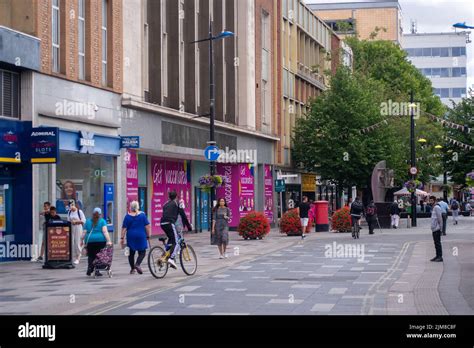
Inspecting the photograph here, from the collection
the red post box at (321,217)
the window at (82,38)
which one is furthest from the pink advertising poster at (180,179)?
the window at (82,38)

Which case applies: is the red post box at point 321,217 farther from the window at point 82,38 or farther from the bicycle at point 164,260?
the bicycle at point 164,260

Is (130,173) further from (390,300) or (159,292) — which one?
(390,300)

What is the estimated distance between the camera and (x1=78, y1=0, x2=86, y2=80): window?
3041cm

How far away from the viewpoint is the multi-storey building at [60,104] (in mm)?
25797

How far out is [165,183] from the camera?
40062mm

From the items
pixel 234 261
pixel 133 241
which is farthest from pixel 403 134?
pixel 133 241

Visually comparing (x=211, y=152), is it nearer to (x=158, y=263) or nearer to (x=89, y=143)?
(x=89, y=143)

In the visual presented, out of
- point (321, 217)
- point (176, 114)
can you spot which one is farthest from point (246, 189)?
point (176, 114)

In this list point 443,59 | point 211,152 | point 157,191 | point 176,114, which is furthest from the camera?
point 443,59

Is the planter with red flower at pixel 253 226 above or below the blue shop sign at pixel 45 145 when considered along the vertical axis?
below

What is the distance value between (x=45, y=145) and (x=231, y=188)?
24.8 meters

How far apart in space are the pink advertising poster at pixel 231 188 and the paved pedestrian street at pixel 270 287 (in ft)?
68.9

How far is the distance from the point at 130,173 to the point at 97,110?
3840mm

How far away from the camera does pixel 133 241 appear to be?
20953 mm
